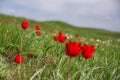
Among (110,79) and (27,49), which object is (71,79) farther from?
(27,49)

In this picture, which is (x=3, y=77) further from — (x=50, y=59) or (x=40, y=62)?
(x=50, y=59)

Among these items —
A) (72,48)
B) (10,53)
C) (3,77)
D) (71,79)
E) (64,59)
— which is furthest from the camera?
(10,53)

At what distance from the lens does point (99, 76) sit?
4.93m

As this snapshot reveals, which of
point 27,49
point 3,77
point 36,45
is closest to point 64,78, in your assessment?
point 3,77

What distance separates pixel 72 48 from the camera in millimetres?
3441

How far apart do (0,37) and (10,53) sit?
1.77 ft

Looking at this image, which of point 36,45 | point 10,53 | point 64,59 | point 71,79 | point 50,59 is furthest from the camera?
point 36,45

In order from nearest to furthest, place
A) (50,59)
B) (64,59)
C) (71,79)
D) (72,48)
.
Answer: (72,48) → (71,79) → (64,59) → (50,59)

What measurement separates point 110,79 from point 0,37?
9.41 feet

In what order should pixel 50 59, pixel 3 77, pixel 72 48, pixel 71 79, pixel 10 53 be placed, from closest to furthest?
1. pixel 72 48
2. pixel 71 79
3. pixel 3 77
4. pixel 50 59
5. pixel 10 53

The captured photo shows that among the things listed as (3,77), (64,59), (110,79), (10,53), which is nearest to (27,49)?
(10,53)

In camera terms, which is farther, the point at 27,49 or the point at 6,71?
the point at 27,49

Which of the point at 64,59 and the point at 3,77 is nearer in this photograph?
the point at 3,77

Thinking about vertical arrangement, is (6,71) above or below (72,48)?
below
